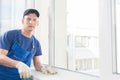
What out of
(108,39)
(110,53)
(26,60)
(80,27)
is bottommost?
(26,60)

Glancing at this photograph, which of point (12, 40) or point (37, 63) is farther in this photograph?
point (37, 63)

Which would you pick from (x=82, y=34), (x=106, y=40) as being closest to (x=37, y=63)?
(x=82, y=34)

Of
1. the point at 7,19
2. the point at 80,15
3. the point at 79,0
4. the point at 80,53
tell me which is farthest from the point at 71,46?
the point at 7,19

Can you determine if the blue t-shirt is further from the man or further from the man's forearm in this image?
the man's forearm

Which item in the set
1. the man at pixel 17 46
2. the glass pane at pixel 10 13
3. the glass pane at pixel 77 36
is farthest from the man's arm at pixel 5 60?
the glass pane at pixel 10 13

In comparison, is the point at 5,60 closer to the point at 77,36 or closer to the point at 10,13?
the point at 77,36

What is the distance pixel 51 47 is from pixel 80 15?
0.57m

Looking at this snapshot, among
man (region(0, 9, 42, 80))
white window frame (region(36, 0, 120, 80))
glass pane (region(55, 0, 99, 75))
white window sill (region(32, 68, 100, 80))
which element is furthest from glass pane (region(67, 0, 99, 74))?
man (region(0, 9, 42, 80))

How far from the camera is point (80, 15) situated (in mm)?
2182

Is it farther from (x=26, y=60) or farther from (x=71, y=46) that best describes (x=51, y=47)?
(x=26, y=60)

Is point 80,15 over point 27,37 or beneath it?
over

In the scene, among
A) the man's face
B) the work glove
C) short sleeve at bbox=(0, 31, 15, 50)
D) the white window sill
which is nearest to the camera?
the white window sill

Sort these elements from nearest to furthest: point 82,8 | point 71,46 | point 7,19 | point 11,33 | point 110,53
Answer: point 110,53
point 11,33
point 82,8
point 71,46
point 7,19

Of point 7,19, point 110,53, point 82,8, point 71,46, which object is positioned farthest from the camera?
point 7,19
